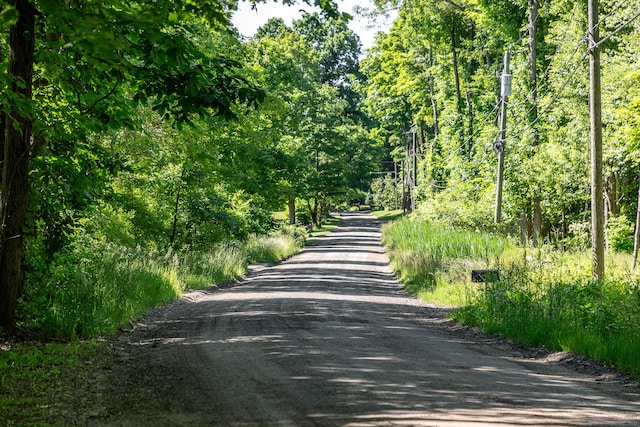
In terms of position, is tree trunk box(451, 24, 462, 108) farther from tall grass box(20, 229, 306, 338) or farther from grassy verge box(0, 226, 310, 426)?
grassy verge box(0, 226, 310, 426)

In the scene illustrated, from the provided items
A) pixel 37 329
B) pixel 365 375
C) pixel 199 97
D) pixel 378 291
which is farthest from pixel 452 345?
pixel 378 291

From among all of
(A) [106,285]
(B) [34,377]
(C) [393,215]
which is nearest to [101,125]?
(B) [34,377]

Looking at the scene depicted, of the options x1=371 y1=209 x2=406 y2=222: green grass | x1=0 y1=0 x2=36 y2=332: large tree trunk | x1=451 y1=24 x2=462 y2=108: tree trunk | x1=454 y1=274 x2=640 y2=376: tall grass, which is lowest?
x1=371 y1=209 x2=406 y2=222: green grass

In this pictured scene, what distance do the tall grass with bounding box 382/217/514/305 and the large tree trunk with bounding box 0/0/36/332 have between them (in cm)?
1021

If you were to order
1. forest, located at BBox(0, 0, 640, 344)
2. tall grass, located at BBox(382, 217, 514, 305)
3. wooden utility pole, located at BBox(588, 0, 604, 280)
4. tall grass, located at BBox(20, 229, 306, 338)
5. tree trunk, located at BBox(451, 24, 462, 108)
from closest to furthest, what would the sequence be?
forest, located at BBox(0, 0, 640, 344)
tall grass, located at BBox(20, 229, 306, 338)
wooden utility pole, located at BBox(588, 0, 604, 280)
tall grass, located at BBox(382, 217, 514, 305)
tree trunk, located at BBox(451, 24, 462, 108)

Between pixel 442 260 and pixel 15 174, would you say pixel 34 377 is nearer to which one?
pixel 15 174

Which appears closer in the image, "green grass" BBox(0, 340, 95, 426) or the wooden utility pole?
"green grass" BBox(0, 340, 95, 426)

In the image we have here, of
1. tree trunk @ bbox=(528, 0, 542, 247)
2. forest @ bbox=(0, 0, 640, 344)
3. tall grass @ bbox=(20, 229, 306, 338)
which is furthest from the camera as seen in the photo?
tree trunk @ bbox=(528, 0, 542, 247)

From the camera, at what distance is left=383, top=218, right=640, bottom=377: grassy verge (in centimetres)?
1063

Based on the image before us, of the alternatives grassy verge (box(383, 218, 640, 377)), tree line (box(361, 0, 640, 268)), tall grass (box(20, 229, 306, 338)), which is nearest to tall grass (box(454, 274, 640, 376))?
grassy verge (box(383, 218, 640, 377))

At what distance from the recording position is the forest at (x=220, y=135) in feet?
31.3

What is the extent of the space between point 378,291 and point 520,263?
4.74 meters

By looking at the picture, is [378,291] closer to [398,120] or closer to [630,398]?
[630,398]

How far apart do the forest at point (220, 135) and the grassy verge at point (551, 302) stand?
5.55 meters
